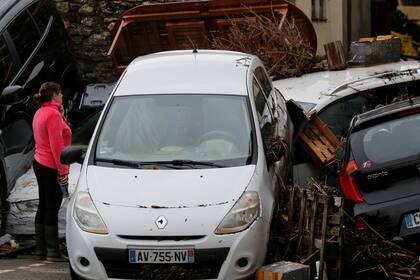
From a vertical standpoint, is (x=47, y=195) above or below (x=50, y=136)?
below

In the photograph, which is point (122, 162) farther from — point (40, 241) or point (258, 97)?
point (40, 241)

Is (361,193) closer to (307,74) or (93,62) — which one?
(307,74)

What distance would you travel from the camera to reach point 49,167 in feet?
33.3

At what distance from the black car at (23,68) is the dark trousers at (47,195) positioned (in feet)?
2.11

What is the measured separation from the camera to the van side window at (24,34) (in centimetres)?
1315

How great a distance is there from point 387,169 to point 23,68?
20.1 ft

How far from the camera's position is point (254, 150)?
887 cm

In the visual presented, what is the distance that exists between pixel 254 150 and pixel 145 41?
24.2ft

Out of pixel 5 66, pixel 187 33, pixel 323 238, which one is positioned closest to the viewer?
pixel 323 238

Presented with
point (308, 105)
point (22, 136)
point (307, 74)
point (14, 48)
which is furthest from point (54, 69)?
point (308, 105)

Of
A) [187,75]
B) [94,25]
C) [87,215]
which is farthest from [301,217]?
[94,25]

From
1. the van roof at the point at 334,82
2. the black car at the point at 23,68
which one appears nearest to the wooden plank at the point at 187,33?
the black car at the point at 23,68

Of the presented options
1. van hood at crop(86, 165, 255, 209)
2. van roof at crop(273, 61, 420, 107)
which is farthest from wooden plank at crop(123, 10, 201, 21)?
van hood at crop(86, 165, 255, 209)

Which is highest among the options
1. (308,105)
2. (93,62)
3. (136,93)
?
(136,93)
